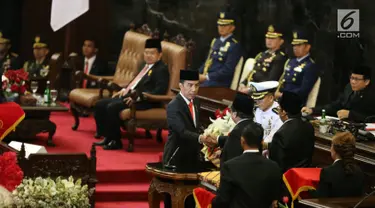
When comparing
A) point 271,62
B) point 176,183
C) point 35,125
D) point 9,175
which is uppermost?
point 9,175

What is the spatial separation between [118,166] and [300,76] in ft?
8.33

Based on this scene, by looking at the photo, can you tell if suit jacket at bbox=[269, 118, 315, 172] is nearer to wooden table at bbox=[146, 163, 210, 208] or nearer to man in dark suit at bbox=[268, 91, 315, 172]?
man in dark suit at bbox=[268, 91, 315, 172]

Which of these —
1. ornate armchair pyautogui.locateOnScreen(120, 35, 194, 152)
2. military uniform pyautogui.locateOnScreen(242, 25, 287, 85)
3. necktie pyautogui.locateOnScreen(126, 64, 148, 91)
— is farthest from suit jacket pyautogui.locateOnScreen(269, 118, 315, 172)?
necktie pyautogui.locateOnScreen(126, 64, 148, 91)

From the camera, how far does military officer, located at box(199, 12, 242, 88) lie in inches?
560

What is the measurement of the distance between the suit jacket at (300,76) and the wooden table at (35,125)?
275 cm

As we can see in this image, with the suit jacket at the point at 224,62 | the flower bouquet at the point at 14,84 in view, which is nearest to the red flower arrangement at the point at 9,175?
the flower bouquet at the point at 14,84

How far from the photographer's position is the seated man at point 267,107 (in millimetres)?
9477

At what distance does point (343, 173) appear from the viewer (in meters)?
8.03

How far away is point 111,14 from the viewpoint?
1700 centimetres

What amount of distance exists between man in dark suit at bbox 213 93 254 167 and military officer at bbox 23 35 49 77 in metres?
7.60

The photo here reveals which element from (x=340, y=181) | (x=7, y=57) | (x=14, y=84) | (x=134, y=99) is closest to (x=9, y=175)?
(x=340, y=181)

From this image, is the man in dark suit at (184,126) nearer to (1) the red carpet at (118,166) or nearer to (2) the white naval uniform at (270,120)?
(2) the white naval uniform at (270,120)

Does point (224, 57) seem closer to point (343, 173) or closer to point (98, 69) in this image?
point (98, 69)
